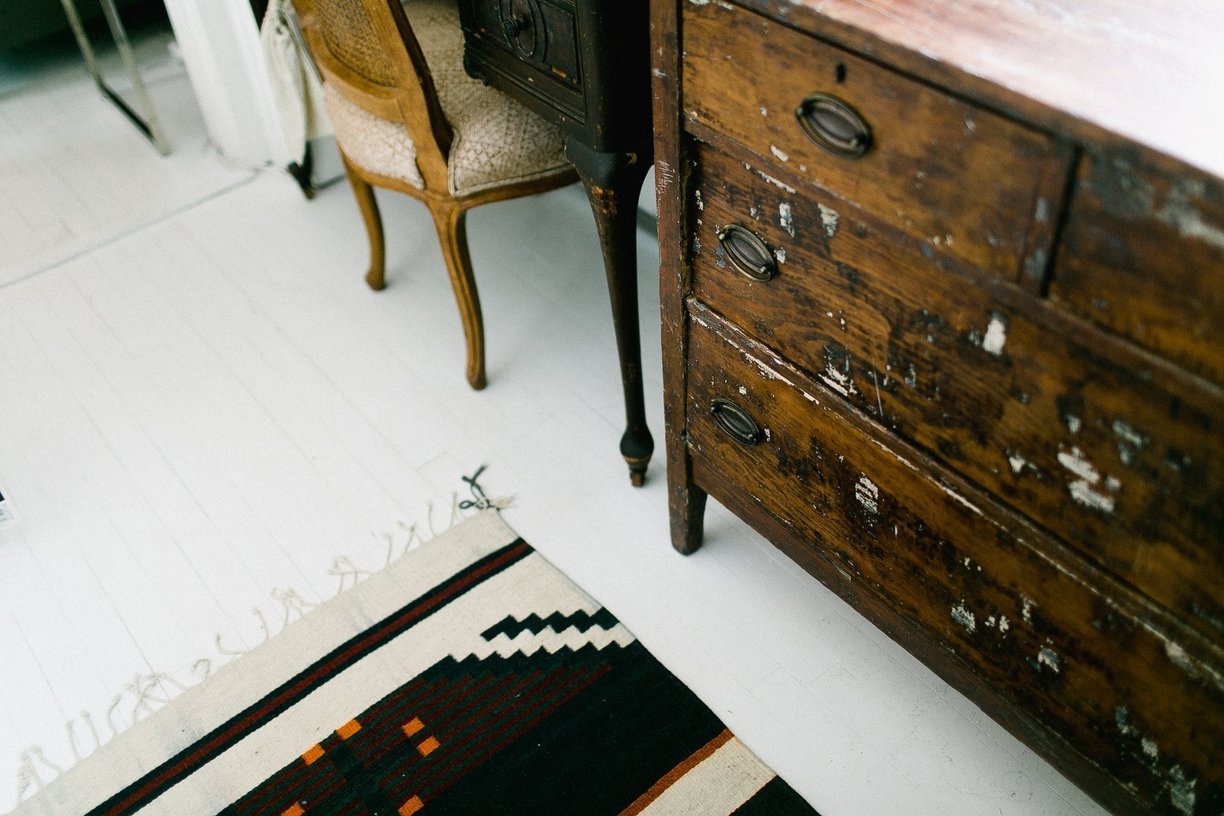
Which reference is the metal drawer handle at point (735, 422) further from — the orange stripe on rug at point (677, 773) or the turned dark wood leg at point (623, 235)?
the orange stripe on rug at point (677, 773)

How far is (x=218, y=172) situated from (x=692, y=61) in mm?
1896

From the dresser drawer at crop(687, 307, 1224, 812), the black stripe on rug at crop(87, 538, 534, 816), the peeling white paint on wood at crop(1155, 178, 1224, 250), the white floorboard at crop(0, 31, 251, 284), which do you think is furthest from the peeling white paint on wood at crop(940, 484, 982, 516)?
the white floorboard at crop(0, 31, 251, 284)

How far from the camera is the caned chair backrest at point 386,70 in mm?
1543

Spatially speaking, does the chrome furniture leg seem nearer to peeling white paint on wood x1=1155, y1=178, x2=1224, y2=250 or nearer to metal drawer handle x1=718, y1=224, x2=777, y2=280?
metal drawer handle x1=718, y1=224, x2=777, y2=280

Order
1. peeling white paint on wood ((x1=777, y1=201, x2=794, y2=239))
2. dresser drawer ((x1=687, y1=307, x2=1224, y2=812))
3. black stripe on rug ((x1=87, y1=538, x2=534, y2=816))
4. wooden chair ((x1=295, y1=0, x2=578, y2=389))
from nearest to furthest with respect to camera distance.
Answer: dresser drawer ((x1=687, y1=307, x2=1224, y2=812)), peeling white paint on wood ((x1=777, y1=201, x2=794, y2=239)), black stripe on rug ((x1=87, y1=538, x2=534, y2=816)), wooden chair ((x1=295, y1=0, x2=578, y2=389))

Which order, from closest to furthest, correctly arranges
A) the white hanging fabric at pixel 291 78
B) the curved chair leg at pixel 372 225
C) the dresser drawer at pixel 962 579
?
the dresser drawer at pixel 962 579 → the curved chair leg at pixel 372 225 → the white hanging fabric at pixel 291 78

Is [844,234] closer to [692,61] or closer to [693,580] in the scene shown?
[692,61]

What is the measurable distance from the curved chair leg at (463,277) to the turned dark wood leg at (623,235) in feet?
1.16

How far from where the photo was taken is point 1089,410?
90 centimetres

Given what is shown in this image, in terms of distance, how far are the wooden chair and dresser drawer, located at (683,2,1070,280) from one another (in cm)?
66

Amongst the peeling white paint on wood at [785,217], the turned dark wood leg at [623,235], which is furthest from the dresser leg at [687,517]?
the peeling white paint on wood at [785,217]

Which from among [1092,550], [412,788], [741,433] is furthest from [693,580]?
[1092,550]

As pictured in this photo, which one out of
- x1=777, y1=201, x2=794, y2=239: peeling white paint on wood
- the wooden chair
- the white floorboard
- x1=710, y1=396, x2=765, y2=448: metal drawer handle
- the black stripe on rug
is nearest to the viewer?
x1=777, y1=201, x2=794, y2=239: peeling white paint on wood

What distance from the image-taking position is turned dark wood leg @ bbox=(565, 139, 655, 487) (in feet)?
4.63
